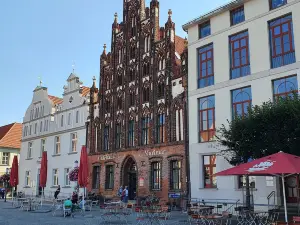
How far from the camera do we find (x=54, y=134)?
37.8 metres

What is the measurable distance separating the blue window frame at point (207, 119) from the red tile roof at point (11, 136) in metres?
36.2

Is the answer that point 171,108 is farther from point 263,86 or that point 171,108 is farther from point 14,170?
point 14,170

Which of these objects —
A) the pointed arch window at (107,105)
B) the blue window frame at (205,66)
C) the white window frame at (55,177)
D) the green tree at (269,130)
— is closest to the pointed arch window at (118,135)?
the pointed arch window at (107,105)

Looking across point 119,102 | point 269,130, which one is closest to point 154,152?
point 119,102

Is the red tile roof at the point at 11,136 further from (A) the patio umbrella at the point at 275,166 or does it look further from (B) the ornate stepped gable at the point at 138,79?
(A) the patio umbrella at the point at 275,166

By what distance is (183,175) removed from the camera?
24.3 meters

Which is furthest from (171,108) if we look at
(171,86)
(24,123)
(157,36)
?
(24,123)

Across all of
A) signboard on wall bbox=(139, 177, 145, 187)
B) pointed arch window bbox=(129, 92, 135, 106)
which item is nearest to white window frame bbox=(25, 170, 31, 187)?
pointed arch window bbox=(129, 92, 135, 106)

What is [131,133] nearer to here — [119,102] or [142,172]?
[119,102]

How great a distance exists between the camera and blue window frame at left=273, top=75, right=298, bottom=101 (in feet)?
63.5

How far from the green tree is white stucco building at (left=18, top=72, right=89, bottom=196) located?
19711 millimetres

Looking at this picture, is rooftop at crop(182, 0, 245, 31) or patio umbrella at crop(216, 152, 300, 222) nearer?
patio umbrella at crop(216, 152, 300, 222)

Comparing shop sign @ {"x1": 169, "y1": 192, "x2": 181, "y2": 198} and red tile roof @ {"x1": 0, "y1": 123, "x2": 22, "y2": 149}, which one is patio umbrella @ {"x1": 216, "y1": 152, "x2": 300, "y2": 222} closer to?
shop sign @ {"x1": 169, "y1": 192, "x2": 181, "y2": 198}

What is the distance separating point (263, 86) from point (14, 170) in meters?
20.4
